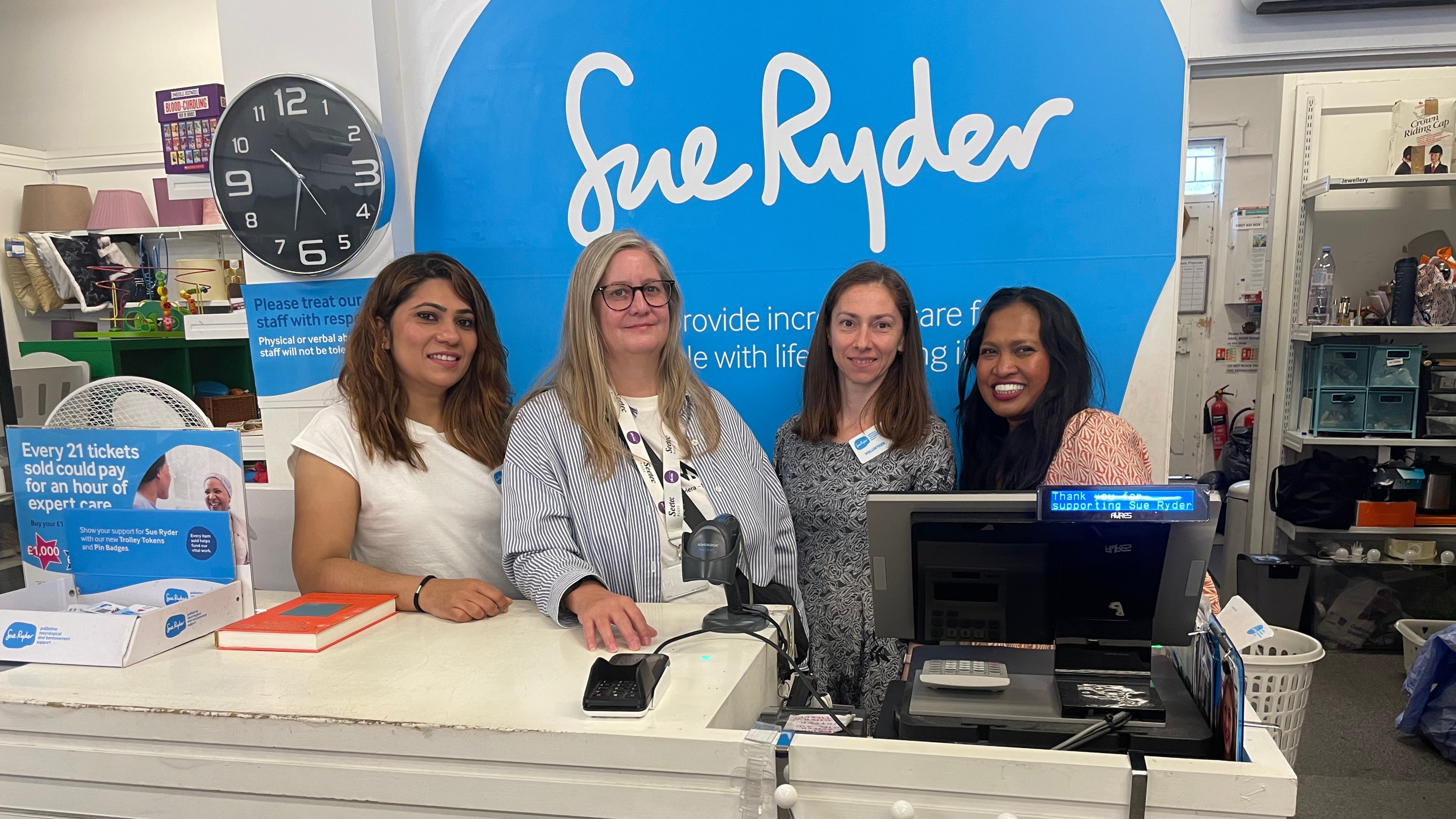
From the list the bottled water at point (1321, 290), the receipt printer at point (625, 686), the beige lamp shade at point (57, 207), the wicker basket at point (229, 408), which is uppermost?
the beige lamp shade at point (57, 207)

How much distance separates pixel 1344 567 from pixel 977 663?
3.81 metres

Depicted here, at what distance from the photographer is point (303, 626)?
1.41 m

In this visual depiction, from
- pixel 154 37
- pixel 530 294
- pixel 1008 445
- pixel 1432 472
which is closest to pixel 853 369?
pixel 1008 445

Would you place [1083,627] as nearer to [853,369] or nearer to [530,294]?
[853,369]

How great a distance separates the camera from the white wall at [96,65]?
4.74m

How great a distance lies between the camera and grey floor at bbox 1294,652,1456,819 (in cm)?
274

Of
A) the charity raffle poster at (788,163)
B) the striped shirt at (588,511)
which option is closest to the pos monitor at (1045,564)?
the striped shirt at (588,511)

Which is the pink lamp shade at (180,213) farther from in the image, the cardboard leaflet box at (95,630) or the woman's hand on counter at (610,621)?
the woman's hand on counter at (610,621)

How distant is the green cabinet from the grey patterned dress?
305cm

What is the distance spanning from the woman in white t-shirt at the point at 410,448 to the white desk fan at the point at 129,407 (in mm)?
271

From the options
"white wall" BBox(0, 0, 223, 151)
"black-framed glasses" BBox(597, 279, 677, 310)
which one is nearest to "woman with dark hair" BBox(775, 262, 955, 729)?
"black-framed glasses" BBox(597, 279, 677, 310)

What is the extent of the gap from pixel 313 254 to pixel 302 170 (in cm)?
27

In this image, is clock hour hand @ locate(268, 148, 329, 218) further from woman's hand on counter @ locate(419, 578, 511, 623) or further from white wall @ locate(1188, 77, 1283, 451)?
white wall @ locate(1188, 77, 1283, 451)

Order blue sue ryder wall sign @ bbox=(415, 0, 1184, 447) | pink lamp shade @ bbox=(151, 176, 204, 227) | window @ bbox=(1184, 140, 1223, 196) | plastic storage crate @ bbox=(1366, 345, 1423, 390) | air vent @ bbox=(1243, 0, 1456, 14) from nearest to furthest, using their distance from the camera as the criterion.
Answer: air vent @ bbox=(1243, 0, 1456, 14)
blue sue ryder wall sign @ bbox=(415, 0, 1184, 447)
pink lamp shade @ bbox=(151, 176, 204, 227)
plastic storage crate @ bbox=(1366, 345, 1423, 390)
window @ bbox=(1184, 140, 1223, 196)
